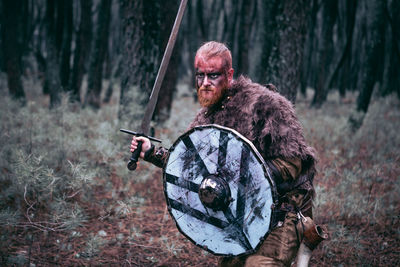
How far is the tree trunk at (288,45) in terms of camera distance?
167 inches

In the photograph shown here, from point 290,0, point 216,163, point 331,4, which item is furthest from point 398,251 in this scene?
point 331,4

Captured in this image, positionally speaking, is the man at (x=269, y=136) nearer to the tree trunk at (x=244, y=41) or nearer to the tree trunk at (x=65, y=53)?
the tree trunk at (x=244, y=41)

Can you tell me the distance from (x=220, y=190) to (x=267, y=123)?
20.5 inches

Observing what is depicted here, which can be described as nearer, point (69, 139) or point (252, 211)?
point (252, 211)

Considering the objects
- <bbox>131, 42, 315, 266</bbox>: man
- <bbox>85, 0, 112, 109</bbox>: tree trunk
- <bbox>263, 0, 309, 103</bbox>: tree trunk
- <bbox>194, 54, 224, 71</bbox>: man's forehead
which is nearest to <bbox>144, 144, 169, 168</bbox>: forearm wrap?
<bbox>131, 42, 315, 266</bbox>: man

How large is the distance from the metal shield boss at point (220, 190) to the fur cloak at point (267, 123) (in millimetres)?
207

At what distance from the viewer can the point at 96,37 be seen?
932cm

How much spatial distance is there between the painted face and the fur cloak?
0.34ft

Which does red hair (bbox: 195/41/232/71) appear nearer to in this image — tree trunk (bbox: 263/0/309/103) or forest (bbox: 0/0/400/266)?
forest (bbox: 0/0/400/266)

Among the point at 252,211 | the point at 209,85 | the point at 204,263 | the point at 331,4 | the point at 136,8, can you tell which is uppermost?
the point at 331,4

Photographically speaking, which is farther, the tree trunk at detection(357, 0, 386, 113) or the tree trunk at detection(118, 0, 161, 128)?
the tree trunk at detection(357, 0, 386, 113)

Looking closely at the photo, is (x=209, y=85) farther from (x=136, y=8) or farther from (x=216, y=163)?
(x=136, y=8)

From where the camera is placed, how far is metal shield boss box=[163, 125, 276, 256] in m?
1.87

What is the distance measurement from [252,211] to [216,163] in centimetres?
36
